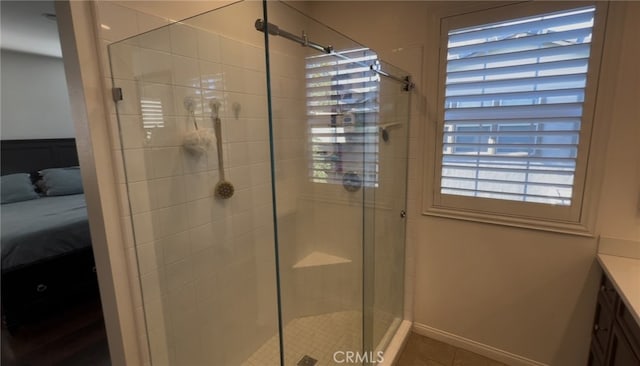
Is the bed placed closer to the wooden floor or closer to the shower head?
the wooden floor

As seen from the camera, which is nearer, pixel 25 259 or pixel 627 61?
pixel 627 61

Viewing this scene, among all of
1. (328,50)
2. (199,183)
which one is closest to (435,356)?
(199,183)

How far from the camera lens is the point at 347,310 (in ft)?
6.73

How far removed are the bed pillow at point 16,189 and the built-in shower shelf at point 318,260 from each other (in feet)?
11.7

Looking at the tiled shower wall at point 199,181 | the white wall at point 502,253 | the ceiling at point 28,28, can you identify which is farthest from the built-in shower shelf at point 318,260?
the ceiling at point 28,28

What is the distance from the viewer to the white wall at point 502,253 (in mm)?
1531

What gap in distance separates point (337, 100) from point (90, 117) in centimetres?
126

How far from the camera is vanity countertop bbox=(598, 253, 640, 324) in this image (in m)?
1.16

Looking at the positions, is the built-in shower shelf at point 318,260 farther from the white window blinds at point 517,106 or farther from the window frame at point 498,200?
the white window blinds at point 517,106

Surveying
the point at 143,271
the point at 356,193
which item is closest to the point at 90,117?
the point at 143,271

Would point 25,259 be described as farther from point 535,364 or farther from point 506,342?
point 535,364

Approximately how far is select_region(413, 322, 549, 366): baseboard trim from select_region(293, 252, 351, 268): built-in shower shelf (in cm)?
77

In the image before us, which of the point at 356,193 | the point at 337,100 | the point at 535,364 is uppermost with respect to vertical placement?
the point at 337,100

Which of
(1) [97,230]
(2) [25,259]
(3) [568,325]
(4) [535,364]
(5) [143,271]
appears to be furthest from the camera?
(2) [25,259]
